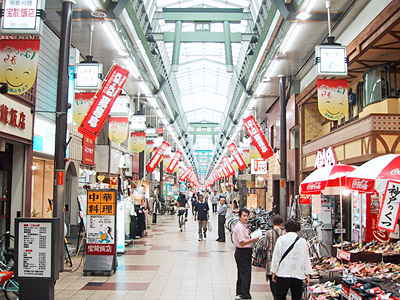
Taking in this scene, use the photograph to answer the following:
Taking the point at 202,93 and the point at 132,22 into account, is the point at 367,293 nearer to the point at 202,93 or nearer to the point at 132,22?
the point at 132,22

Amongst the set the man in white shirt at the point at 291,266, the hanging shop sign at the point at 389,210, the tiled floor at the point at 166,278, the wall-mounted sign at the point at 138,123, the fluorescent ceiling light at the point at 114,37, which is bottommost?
the tiled floor at the point at 166,278

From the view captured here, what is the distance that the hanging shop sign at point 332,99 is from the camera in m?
10.5

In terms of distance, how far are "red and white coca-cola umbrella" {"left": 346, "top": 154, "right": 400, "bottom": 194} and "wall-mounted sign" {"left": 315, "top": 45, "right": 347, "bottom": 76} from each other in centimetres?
406

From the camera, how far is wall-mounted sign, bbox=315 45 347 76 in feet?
30.7

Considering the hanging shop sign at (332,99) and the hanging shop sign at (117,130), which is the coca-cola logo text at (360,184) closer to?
the hanging shop sign at (332,99)

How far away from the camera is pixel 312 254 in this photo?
9.02 meters

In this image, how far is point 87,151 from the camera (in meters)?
14.9

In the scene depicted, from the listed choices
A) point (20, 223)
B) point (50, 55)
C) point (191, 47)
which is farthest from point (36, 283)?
point (191, 47)

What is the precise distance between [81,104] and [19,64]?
369 centimetres

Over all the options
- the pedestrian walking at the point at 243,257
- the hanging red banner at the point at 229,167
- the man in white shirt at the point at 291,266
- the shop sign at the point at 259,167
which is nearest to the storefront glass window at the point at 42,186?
the pedestrian walking at the point at 243,257

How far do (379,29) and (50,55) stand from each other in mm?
8396

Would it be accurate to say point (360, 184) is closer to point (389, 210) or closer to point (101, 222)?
point (389, 210)

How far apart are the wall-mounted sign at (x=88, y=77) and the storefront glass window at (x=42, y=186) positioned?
327 cm

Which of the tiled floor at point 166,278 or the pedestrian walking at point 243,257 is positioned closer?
the pedestrian walking at point 243,257
